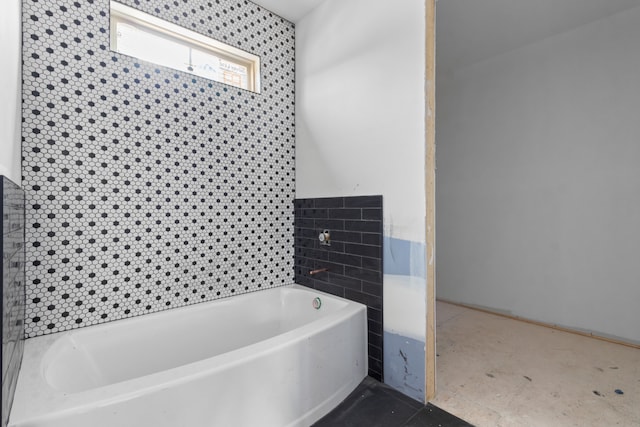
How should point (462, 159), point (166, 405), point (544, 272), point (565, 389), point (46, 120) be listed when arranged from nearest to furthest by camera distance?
point (166, 405) → point (46, 120) → point (565, 389) → point (544, 272) → point (462, 159)

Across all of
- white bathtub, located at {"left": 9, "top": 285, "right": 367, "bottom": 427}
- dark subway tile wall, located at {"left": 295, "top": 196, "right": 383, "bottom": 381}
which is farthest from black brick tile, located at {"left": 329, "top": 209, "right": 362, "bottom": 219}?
white bathtub, located at {"left": 9, "top": 285, "right": 367, "bottom": 427}

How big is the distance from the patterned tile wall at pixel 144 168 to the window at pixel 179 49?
7cm

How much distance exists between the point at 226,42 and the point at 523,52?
2801 millimetres

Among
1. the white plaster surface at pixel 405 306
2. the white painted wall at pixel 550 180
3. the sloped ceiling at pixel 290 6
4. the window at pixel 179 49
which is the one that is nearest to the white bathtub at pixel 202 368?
the white plaster surface at pixel 405 306

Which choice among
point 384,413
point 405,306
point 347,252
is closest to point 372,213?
point 347,252

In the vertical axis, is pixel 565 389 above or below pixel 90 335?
below

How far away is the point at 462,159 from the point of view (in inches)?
135

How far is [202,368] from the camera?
1232 millimetres

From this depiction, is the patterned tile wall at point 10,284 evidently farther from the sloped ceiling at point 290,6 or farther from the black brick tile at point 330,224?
the sloped ceiling at point 290,6

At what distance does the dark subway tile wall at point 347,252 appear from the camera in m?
1.96

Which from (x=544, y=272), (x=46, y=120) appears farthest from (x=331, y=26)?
(x=544, y=272)

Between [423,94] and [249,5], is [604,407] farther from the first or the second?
[249,5]

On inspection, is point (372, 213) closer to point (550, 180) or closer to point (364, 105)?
point (364, 105)

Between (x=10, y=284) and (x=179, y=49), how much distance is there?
172cm
